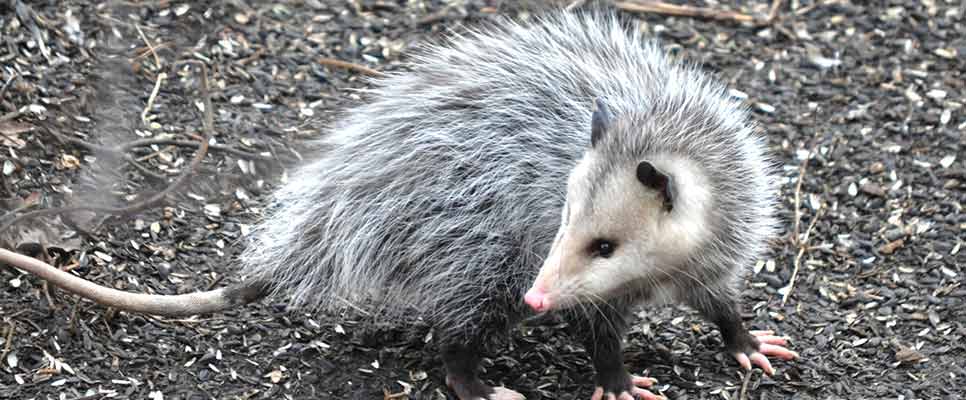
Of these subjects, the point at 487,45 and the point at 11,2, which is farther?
the point at 11,2

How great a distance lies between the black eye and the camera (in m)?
3.87

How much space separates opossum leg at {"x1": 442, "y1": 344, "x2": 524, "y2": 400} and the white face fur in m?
0.64

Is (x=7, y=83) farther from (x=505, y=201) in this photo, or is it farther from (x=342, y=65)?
(x=505, y=201)

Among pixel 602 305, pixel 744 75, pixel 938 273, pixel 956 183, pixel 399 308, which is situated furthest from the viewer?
pixel 744 75

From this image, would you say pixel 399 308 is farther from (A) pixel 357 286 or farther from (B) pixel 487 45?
(B) pixel 487 45

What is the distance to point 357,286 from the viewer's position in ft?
14.7

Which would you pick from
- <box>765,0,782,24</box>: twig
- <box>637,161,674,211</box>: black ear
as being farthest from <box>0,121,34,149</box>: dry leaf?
<box>765,0,782,24</box>: twig

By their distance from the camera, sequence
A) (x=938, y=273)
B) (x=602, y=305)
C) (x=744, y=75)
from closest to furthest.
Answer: (x=602, y=305) < (x=938, y=273) < (x=744, y=75)

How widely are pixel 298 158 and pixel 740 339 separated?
1.91 m

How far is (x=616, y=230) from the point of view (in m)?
3.86

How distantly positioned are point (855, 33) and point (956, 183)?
50.2 inches

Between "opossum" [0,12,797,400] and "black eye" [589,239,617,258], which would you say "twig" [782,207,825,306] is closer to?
"opossum" [0,12,797,400]

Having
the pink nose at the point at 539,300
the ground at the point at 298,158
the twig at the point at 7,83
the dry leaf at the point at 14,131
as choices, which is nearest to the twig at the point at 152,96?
the ground at the point at 298,158

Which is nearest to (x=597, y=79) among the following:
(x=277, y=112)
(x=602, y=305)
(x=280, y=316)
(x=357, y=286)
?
(x=602, y=305)
